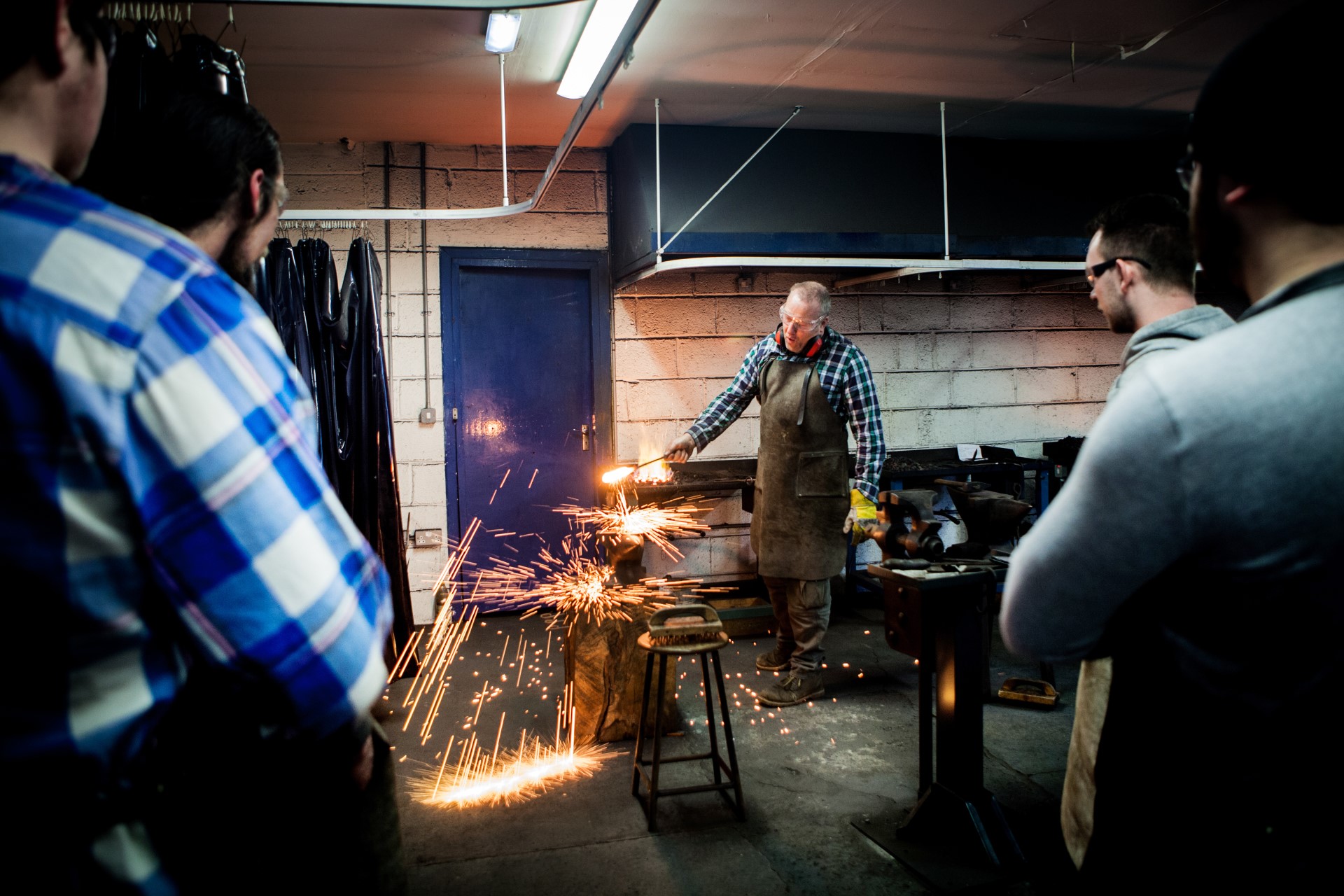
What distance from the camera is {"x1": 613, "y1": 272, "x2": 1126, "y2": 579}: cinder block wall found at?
5.73 m

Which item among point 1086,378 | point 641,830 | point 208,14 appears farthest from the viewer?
point 1086,378

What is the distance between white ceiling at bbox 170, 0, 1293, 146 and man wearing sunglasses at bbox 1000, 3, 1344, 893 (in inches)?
128

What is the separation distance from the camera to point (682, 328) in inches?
226

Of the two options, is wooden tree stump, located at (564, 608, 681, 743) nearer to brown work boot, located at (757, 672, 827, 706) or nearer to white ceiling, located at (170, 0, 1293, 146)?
brown work boot, located at (757, 672, 827, 706)

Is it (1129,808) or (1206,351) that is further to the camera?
(1129,808)

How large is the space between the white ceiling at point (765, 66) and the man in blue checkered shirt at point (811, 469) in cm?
133

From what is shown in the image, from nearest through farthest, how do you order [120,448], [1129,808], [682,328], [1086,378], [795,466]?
[120,448] < [1129,808] < [795,466] < [682,328] < [1086,378]

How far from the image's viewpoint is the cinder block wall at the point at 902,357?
573 centimetres

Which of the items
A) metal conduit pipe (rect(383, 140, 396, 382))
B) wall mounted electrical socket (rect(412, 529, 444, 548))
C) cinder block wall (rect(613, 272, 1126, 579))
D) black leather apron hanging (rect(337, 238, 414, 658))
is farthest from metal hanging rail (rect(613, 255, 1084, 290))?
wall mounted electrical socket (rect(412, 529, 444, 548))

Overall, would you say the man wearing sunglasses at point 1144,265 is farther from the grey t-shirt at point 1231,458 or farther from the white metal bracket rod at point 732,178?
the white metal bracket rod at point 732,178

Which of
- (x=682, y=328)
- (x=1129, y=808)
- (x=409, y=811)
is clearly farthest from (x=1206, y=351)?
(x=682, y=328)

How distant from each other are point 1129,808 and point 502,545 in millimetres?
5036

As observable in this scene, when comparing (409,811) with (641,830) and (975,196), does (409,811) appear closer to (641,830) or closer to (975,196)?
(641,830)

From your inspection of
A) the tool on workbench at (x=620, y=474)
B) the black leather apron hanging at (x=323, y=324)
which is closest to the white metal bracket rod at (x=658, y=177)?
the tool on workbench at (x=620, y=474)
